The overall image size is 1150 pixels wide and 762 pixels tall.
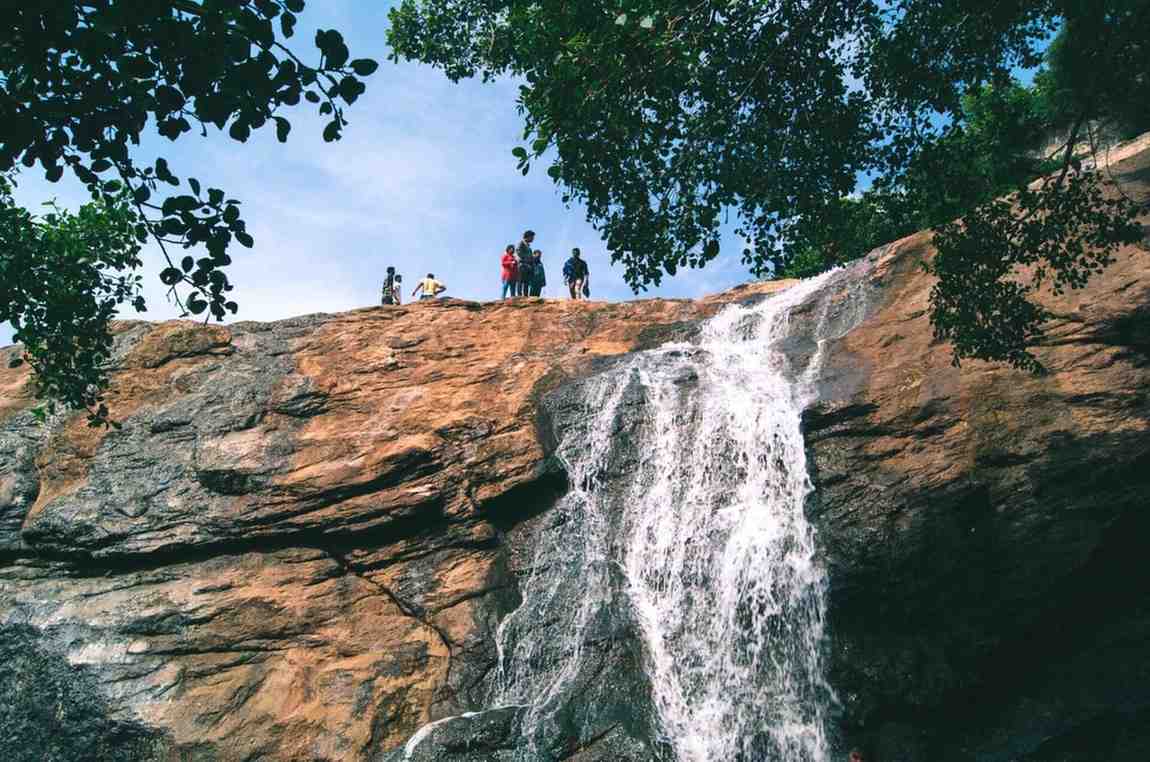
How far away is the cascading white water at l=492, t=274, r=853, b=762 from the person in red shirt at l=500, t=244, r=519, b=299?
24.3ft

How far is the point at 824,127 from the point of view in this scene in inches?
366

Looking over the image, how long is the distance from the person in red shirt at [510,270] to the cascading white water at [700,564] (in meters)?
7.40

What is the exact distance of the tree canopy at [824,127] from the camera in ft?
25.1

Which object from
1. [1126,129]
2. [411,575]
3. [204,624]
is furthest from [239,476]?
[1126,129]

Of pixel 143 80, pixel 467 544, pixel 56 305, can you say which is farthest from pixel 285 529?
pixel 143 80

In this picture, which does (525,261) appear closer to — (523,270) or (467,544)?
(523,270)

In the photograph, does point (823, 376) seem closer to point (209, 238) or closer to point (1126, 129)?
point (209, 238)

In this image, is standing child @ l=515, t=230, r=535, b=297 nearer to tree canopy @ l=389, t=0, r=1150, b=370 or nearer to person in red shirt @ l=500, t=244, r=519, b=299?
person in red shirt @ l=500, t=244, r=519, b=299

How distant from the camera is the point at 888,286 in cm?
1491

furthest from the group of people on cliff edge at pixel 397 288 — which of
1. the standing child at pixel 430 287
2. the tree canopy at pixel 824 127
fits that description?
the tree canopy at pixel 824 127

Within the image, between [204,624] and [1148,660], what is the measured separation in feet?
41.3

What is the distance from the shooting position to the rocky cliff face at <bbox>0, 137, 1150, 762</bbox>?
9992 millimetres

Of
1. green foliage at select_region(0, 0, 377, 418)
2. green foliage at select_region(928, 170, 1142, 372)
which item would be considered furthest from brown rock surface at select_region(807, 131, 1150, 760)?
green foliage at select_region(0, 0, 377, 418)

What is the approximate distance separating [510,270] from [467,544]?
392 inches
